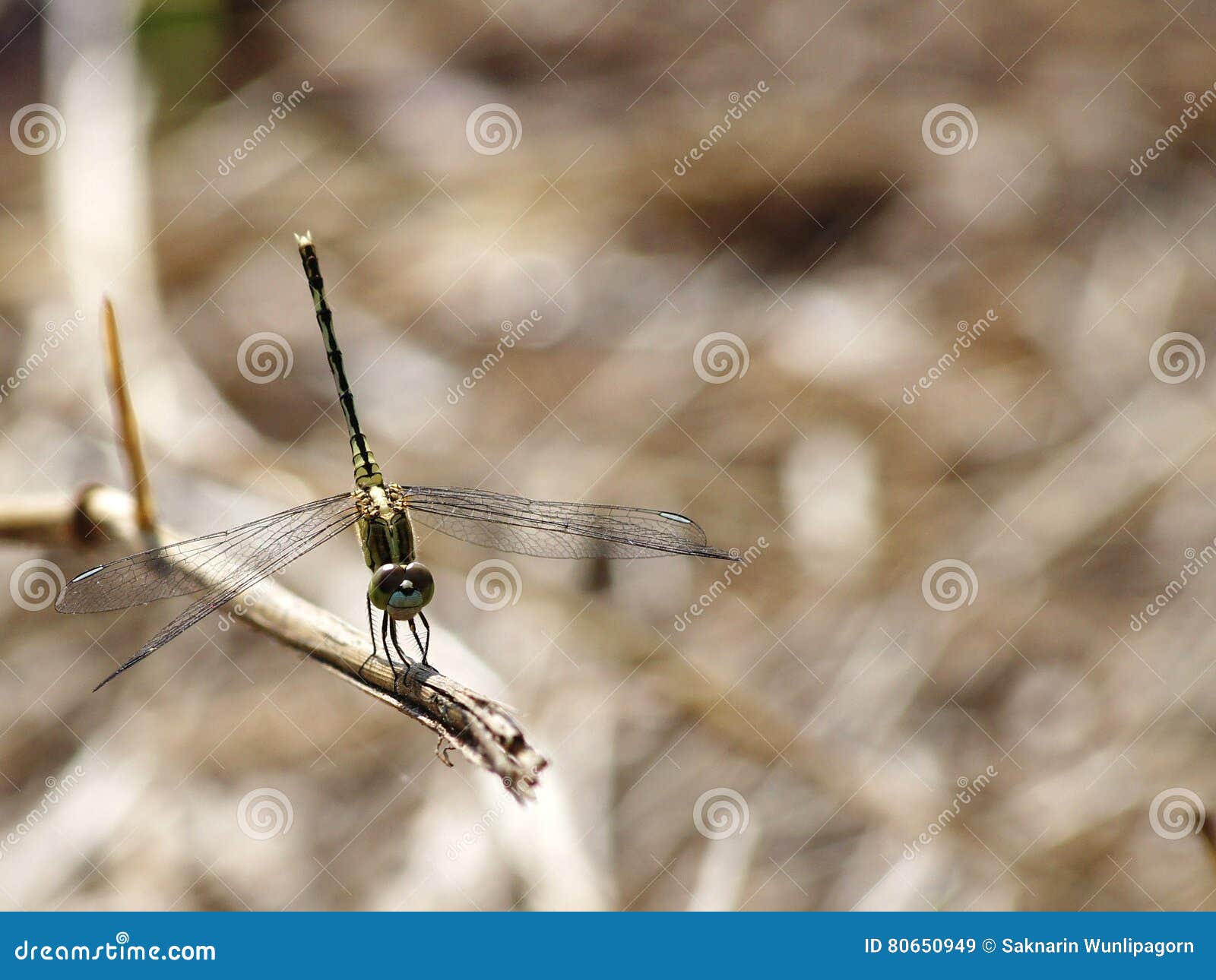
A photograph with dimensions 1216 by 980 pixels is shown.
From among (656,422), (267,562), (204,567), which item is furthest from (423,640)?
(656,422)

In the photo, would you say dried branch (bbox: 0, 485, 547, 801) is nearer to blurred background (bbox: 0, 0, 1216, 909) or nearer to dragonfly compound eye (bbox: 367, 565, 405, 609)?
dragonfly compound eye (bbox: 367, 565, 405, 609)

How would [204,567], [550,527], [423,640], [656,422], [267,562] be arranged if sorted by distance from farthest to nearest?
[656,422], [550,527], [423,640], [267,562], [204,567]

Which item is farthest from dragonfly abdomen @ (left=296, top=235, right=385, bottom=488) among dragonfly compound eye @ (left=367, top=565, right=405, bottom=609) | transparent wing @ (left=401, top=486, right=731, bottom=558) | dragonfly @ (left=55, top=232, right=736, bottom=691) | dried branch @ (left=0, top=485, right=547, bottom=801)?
dried branch @ (left=0, top=485, right=547, bottom=801)

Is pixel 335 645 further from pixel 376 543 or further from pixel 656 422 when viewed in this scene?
pixel 656 422

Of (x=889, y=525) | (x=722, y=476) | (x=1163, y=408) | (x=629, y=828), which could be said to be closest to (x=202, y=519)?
(x=629, y=828)

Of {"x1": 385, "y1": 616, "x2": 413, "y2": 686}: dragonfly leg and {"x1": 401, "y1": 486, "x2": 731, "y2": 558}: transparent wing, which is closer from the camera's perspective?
{"x1": 385, "y1": 616, "x2": 413, "y2": 686}: dragonfly leg

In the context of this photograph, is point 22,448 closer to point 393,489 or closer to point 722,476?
point 393,489
